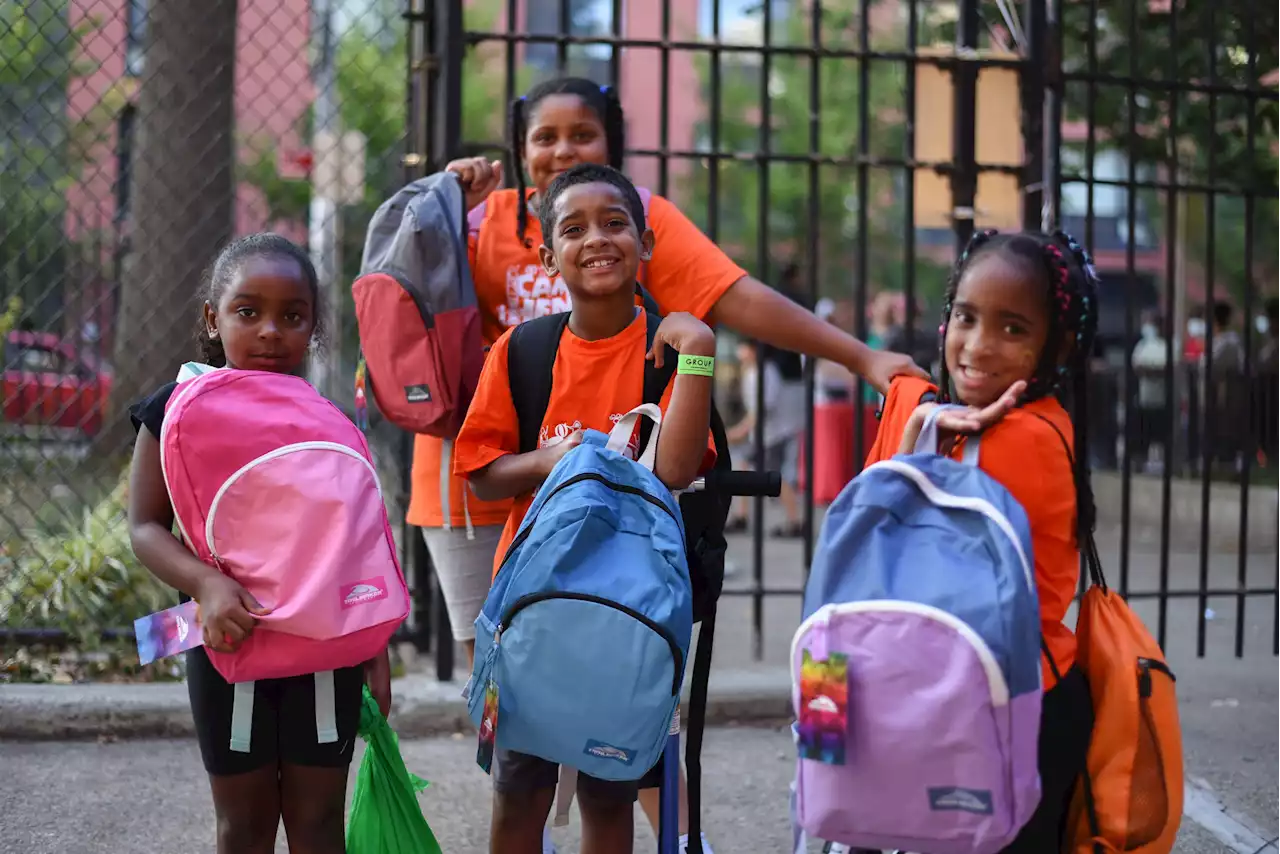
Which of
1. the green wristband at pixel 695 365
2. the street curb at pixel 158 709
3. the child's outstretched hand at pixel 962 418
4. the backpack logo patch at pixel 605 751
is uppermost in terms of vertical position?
the green wristband at pixel 695 365

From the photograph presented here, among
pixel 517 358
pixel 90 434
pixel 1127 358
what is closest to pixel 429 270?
pixel 517 358

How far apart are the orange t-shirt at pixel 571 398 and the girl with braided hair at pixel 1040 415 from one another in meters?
0.54

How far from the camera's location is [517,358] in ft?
8.97

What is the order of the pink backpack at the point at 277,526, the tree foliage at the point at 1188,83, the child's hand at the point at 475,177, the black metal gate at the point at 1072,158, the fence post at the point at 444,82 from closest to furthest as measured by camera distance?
the pink backpack at the point at 277,526 < the child's hand at the point at 475,177 < the fence post at the point at 444,82 < the black metal gate at the point at 1072,158 < the tree foliage at the point at 1188,83

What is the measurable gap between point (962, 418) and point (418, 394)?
141 cm

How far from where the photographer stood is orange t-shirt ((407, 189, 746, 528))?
3.18 meters

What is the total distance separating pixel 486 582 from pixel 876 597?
146 centimetres

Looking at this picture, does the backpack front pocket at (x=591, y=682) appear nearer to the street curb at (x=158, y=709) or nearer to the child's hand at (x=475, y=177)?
the child's hand at (x=475, y=177)

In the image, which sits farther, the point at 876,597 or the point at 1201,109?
the point at 1201,109

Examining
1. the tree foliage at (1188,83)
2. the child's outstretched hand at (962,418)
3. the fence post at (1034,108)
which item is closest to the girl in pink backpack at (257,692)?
the child's outstretched hand at (962,418)

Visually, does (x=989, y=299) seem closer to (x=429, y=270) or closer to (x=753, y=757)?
(x=429, y=270)

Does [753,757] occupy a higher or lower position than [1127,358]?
lower

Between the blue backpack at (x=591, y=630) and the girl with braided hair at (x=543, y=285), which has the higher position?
the girl with braided hair at (x=543, y=285)

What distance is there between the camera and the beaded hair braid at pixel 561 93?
3.20 metres
